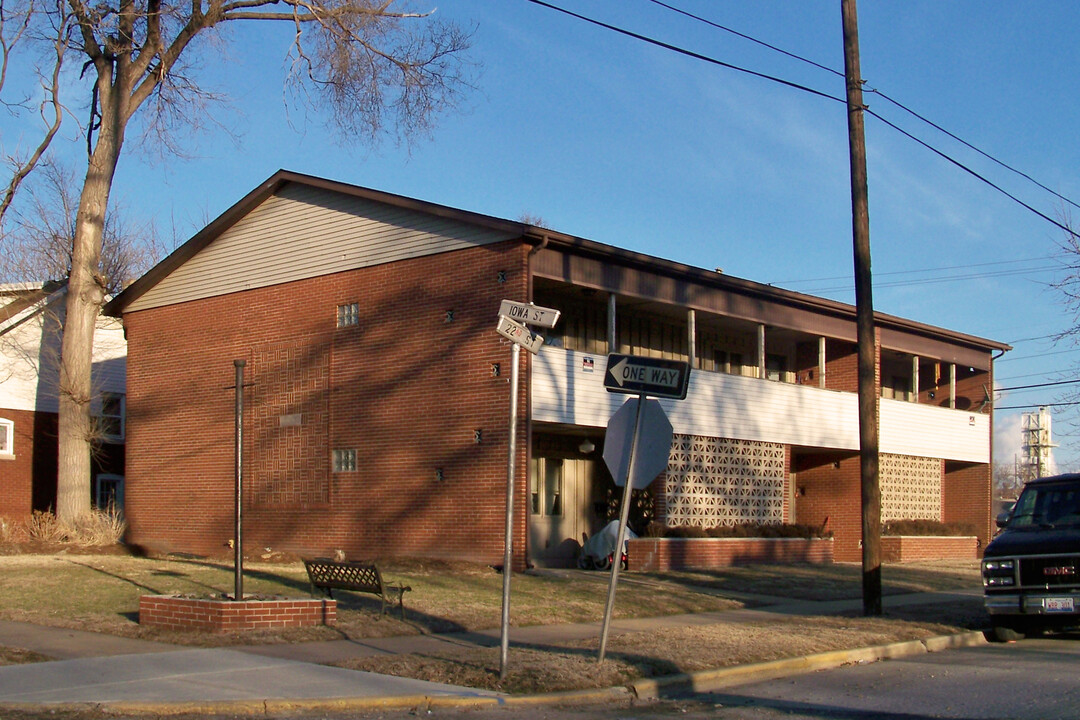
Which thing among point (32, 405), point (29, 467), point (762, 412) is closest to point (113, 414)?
point (32, 405)

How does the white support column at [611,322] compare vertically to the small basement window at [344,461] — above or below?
above

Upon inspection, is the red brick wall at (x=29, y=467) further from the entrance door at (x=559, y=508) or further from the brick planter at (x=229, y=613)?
the brick planter at (x=229, y=613)

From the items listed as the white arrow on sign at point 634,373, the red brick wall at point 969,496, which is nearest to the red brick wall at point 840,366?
the red brick wall at point 969,496

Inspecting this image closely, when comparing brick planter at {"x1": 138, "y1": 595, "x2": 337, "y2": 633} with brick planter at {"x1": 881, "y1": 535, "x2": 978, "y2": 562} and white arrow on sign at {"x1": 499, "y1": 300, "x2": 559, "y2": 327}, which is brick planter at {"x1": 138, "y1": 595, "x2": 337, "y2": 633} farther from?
brick planter at {"x1": 881, "y1": 535, "x2": 978, "y2": 562}

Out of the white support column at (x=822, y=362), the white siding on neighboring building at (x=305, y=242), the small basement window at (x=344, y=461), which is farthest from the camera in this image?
the white support column at (x=822, y=362)

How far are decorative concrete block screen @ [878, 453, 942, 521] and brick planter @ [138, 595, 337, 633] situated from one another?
20.2 metres

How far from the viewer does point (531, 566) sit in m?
21.2

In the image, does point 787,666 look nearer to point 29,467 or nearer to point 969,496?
point 969,496

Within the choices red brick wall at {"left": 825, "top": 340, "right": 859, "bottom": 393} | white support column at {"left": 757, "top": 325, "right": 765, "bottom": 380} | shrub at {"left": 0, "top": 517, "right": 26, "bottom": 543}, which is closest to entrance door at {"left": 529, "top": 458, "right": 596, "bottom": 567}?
white support column at {"left": 757, "top": 325, "right": 765, "bottom": 380}

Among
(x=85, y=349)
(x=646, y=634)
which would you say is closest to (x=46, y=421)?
(x=85, y=349)

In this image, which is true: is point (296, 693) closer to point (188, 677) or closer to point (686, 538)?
point (188, 677)

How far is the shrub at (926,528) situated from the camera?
29.0 m

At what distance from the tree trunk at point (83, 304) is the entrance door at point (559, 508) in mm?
10335

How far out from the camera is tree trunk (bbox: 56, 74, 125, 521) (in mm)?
25391
